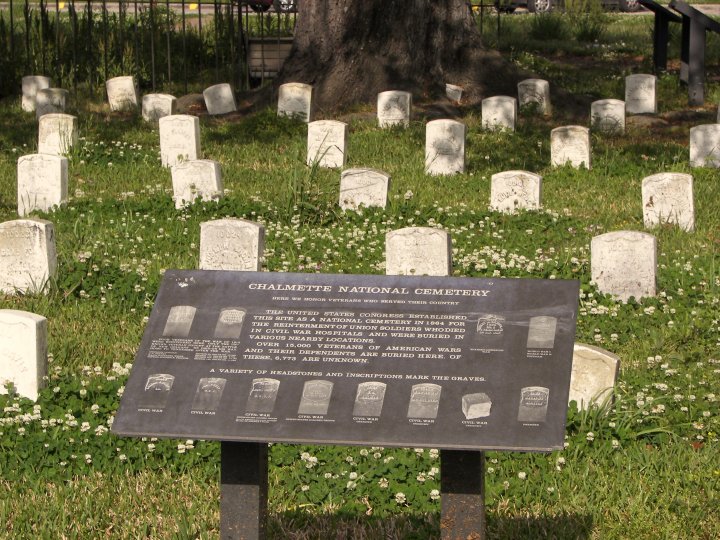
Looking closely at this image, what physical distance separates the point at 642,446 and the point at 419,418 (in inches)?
84.8

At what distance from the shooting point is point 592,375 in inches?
259

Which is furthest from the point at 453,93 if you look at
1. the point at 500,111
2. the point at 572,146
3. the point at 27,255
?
the point at 27,255

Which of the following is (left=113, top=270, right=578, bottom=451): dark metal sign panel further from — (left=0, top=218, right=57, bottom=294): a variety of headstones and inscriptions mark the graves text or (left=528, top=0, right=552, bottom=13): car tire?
(left=528, top=0, right=552, bottom=13): car tire

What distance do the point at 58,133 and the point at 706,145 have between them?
6304mm

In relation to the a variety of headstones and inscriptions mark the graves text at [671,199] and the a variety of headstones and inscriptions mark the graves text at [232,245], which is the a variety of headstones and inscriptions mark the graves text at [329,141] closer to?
the a variety of headstones and inscriptions mark the graves text at [671,199]

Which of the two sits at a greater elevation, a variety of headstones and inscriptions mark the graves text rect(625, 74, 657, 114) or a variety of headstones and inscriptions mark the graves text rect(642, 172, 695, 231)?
a variety of headstones and inscriptions mark the graves text rect(642, 172, 695, 231)

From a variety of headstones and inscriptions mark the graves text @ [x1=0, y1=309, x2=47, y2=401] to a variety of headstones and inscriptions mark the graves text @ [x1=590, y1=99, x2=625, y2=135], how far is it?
29.0 ft

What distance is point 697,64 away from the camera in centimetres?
1584

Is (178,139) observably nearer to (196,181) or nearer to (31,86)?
(196,181)

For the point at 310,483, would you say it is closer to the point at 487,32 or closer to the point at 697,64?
the point at 697,64

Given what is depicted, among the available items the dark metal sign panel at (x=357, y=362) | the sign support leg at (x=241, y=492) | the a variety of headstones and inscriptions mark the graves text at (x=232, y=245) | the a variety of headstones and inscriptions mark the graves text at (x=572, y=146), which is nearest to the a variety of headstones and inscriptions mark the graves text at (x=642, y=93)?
the a variety of headstones and inscriptions mark the graves text at (x=572, y=146)

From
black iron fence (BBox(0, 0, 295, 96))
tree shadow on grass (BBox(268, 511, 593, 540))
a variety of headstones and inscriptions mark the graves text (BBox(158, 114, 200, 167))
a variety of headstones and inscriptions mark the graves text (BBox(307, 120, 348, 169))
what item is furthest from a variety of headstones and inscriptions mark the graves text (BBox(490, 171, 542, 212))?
black iron fence (BBox(0, 0, 295, 96))

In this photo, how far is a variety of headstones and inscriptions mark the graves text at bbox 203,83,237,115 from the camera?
15.4 m

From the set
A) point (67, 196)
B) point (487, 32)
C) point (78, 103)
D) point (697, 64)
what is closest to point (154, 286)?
point (67, 196)
